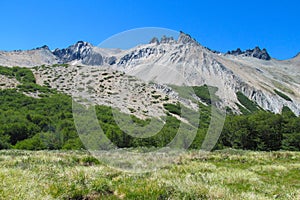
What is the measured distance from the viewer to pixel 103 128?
191ft

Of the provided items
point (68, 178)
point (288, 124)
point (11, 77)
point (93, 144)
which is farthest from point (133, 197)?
point (11, 77)

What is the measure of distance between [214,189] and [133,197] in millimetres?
2616

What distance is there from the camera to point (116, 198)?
29.2 ft

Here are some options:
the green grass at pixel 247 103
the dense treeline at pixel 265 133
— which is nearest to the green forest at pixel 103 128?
the dense treeline at pixel 265 133

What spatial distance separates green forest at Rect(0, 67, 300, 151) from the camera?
5359 cm

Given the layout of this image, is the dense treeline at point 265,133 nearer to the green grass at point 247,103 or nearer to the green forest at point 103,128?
the green forest at point 103,128

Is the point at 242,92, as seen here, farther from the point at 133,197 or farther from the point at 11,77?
the point at 133,197

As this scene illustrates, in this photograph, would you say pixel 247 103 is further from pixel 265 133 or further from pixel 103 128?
pixel 103 128

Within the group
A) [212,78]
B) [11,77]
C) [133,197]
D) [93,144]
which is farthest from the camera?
[212,78]

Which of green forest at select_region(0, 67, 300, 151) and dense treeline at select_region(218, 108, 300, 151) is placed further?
dense treeline at select_region(218, 108, 300, 151)

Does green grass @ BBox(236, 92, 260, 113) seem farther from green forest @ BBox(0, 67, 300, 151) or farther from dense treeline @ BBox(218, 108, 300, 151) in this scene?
dense treeline @ BBox(218, 108, 300, 151)

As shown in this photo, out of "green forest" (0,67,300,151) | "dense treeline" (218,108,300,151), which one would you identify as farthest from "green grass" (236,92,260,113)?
"dense treeline" (218,108,300,151)

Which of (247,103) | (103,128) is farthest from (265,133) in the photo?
(247,103)

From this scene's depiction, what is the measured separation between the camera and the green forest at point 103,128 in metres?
53.6
